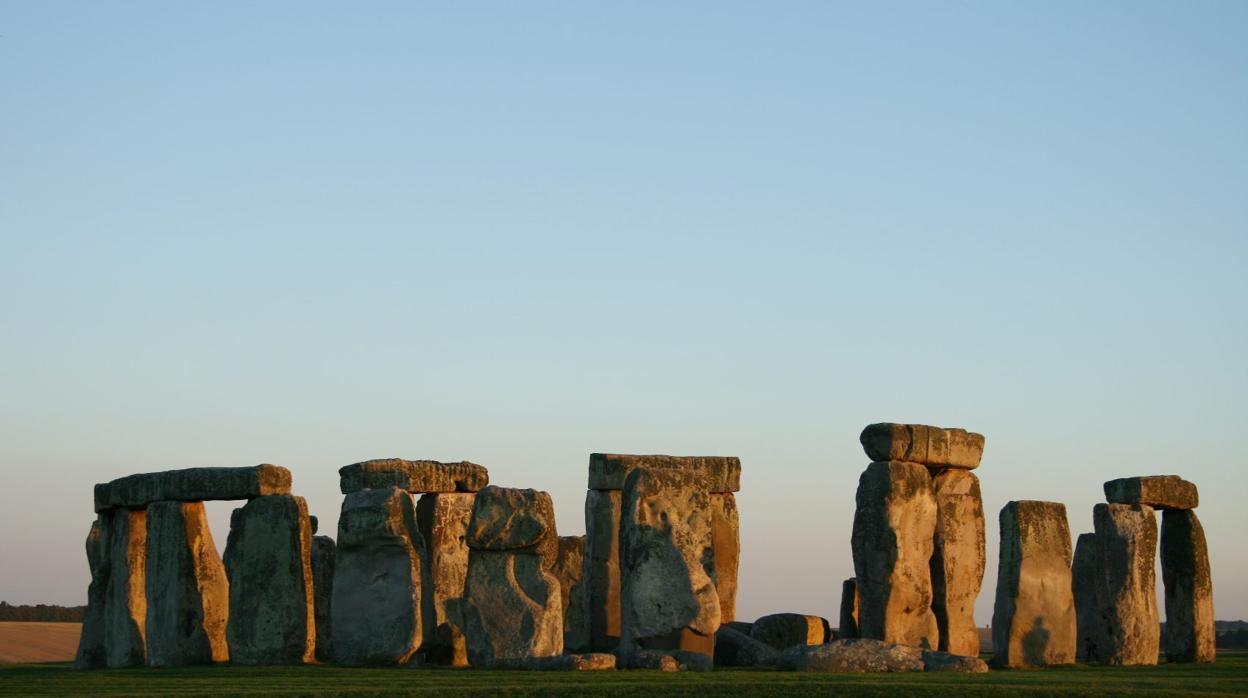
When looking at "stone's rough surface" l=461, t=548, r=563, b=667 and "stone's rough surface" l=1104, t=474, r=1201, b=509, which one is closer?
"stone's rough surface" l=461, t=548, r=563, b=667

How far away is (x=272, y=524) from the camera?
2258cm

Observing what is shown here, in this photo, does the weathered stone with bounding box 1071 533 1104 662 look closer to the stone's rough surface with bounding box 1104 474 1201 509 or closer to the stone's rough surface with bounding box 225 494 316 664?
the stone's rough surface with bounding box 1104 474 1201 509

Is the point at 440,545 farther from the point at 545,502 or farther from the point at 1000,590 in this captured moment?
the point at 1000,590

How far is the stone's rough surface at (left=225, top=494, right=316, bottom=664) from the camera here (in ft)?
72.8

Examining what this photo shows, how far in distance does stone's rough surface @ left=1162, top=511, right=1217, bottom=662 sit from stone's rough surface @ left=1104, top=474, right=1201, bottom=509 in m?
0.46

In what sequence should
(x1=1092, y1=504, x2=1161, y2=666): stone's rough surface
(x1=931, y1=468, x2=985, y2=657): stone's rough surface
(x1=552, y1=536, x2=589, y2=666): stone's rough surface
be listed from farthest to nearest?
1. (x1=552, y1=536, x2=589, y2=666): stone's rough surface
2. (x1=931, y1=468, x2=985, y2=657): stone's rough surface
3. (x1=1092, y1=504, x2=1161, y2=666): stone's rough surface

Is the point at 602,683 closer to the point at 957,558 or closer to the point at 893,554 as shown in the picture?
the point at 893,554

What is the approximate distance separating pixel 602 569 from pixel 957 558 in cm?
484

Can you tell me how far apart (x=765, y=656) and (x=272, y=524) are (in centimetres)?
622

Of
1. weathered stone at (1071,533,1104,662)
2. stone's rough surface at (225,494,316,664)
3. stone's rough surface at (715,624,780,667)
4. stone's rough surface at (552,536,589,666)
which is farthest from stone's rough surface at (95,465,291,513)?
weathered stone at (1071,533,1104,662)

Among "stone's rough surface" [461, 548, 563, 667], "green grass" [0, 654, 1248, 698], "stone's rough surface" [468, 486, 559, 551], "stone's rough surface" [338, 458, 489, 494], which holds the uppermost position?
"stone's rough surface" [338, 458, 489, 494]

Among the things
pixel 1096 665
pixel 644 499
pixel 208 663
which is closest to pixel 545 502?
pixel 644 499

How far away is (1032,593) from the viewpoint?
2308 cm

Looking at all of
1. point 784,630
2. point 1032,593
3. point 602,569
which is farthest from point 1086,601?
point 602,569
